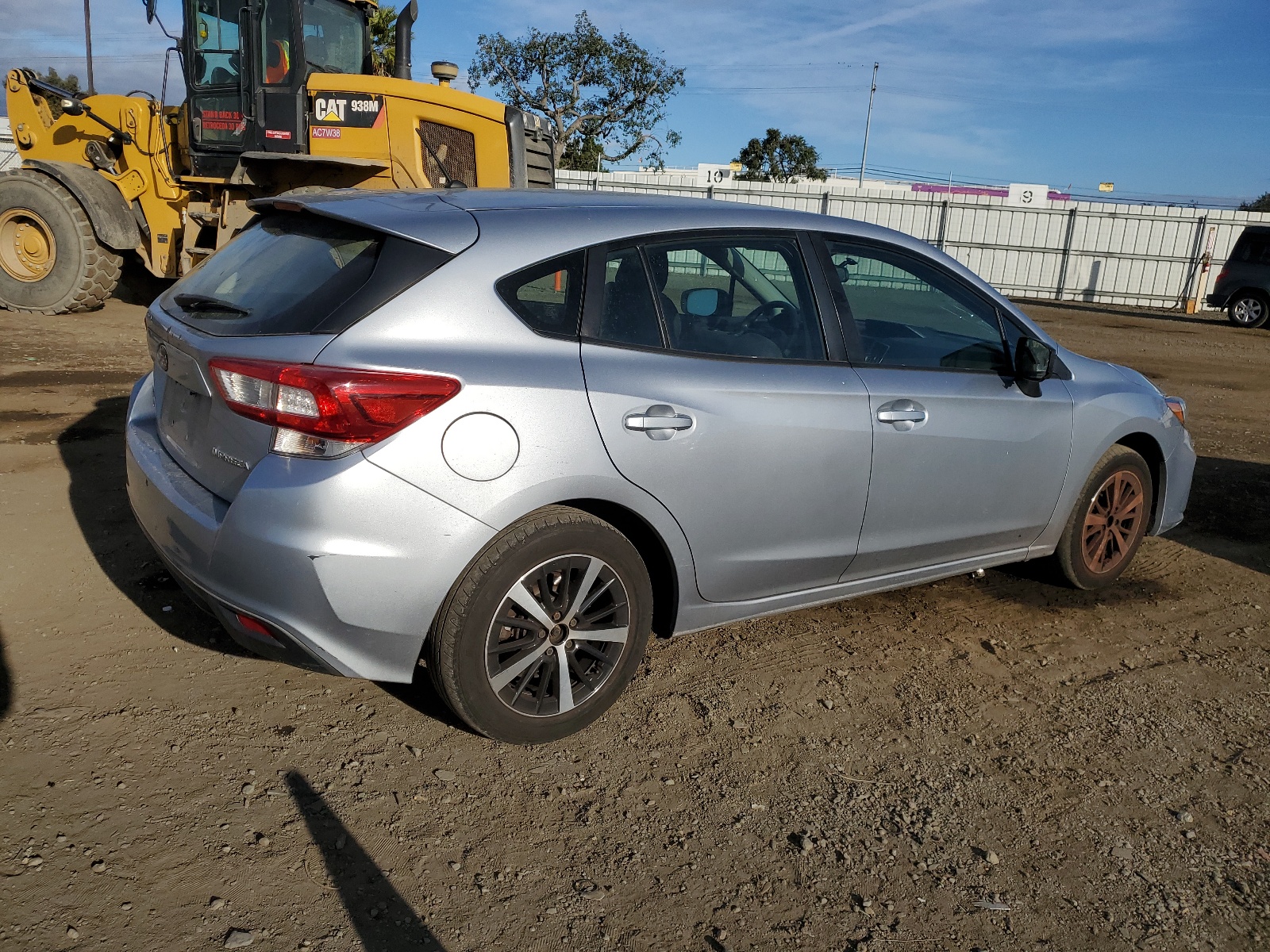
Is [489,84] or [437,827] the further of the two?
[489,84]

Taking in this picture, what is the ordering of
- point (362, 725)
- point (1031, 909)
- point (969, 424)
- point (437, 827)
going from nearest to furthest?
point (1031, 909) → point (437, 827) → point (362, 725) → point (969, 424)

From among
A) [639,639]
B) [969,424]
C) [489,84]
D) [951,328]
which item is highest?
[489,84]

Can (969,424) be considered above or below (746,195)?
below

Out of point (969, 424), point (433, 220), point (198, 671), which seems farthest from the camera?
point (969, 424)

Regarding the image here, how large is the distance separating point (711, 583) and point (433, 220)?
1477 millimetres

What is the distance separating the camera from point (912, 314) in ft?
13.6

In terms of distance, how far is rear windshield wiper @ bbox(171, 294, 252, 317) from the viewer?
3045 mm

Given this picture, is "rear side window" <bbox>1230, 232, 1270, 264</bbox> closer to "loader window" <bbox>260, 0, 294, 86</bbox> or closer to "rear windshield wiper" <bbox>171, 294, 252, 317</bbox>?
"loader window" <bbox>260, 0, 294, 86</bbox>

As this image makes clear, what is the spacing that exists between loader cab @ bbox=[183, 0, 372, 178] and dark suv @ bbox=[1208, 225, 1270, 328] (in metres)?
16.9

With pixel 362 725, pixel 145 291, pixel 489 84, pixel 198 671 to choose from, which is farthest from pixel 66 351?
pixel 489 84

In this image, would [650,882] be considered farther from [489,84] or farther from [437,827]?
[489,84]

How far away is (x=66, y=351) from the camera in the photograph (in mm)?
9047

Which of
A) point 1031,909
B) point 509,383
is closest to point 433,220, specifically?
point 509,383

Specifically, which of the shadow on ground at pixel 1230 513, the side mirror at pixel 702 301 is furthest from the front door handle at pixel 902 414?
the shadow on ground at pixel 1230 513
